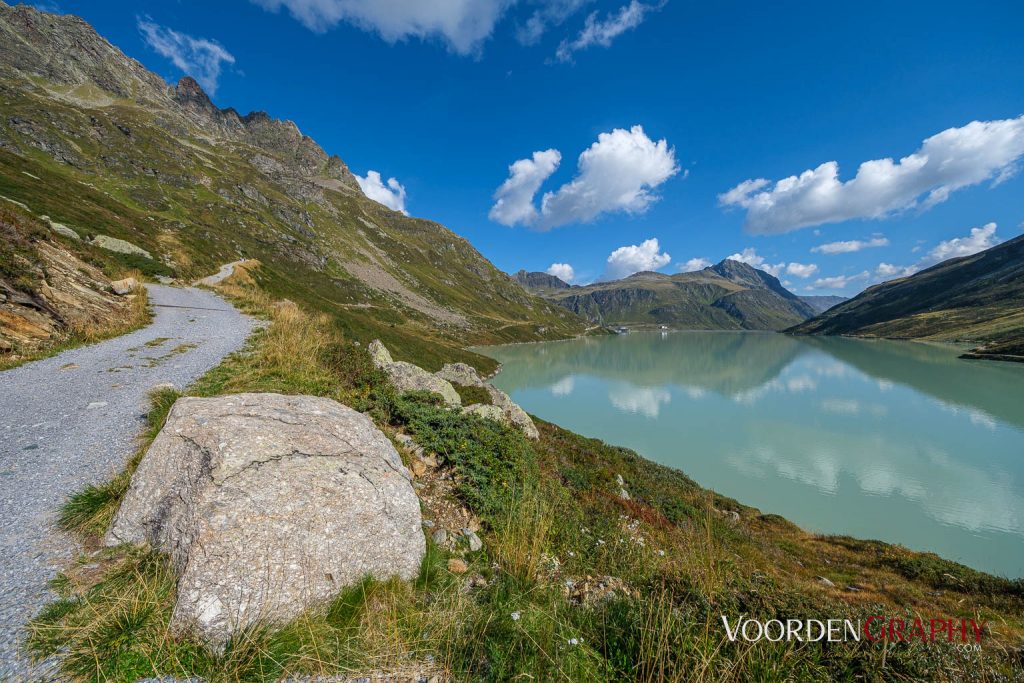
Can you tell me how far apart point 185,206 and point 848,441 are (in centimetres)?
14390

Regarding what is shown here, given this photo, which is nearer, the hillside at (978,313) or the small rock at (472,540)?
the small rock at (472,540)

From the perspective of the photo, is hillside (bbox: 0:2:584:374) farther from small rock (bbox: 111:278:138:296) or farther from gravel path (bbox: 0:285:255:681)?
gravel path (bbox: 0:285:255:681)

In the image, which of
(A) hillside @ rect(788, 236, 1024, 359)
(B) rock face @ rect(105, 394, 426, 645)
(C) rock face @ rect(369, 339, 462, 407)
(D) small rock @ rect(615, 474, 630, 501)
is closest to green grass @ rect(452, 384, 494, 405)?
(C) rock face @ rect(369, 339, 462, 407)

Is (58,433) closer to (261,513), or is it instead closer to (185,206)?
(261,513)

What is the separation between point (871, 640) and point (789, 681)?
118 cm

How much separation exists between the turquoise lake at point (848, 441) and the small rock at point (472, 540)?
24.7m

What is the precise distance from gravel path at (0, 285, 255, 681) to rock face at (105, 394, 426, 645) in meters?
0.67

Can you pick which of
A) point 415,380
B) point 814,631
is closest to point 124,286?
point 415,380

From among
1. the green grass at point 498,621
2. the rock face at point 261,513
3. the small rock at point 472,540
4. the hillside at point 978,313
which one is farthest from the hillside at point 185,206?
the hillside at point 978,313

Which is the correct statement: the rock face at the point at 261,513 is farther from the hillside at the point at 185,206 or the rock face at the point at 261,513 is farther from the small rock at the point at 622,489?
the hillside at the point at 185,206

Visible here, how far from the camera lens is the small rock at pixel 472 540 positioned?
17.1 ft

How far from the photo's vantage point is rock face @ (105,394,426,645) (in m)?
3.21

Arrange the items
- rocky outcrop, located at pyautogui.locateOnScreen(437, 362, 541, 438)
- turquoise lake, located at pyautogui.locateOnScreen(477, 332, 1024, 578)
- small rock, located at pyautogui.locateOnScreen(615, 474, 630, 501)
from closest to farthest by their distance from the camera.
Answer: rocky outcrop, located at pyautogui.locateOnScreen(437, 362, 541, 438) < small rock, located at pyautogui.locateOnScreen(615, 474, 630, 501) < turquoise lake, located at pyautogui.locateOnScreen(477, 332, 1024, 578)

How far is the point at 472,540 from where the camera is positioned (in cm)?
530
